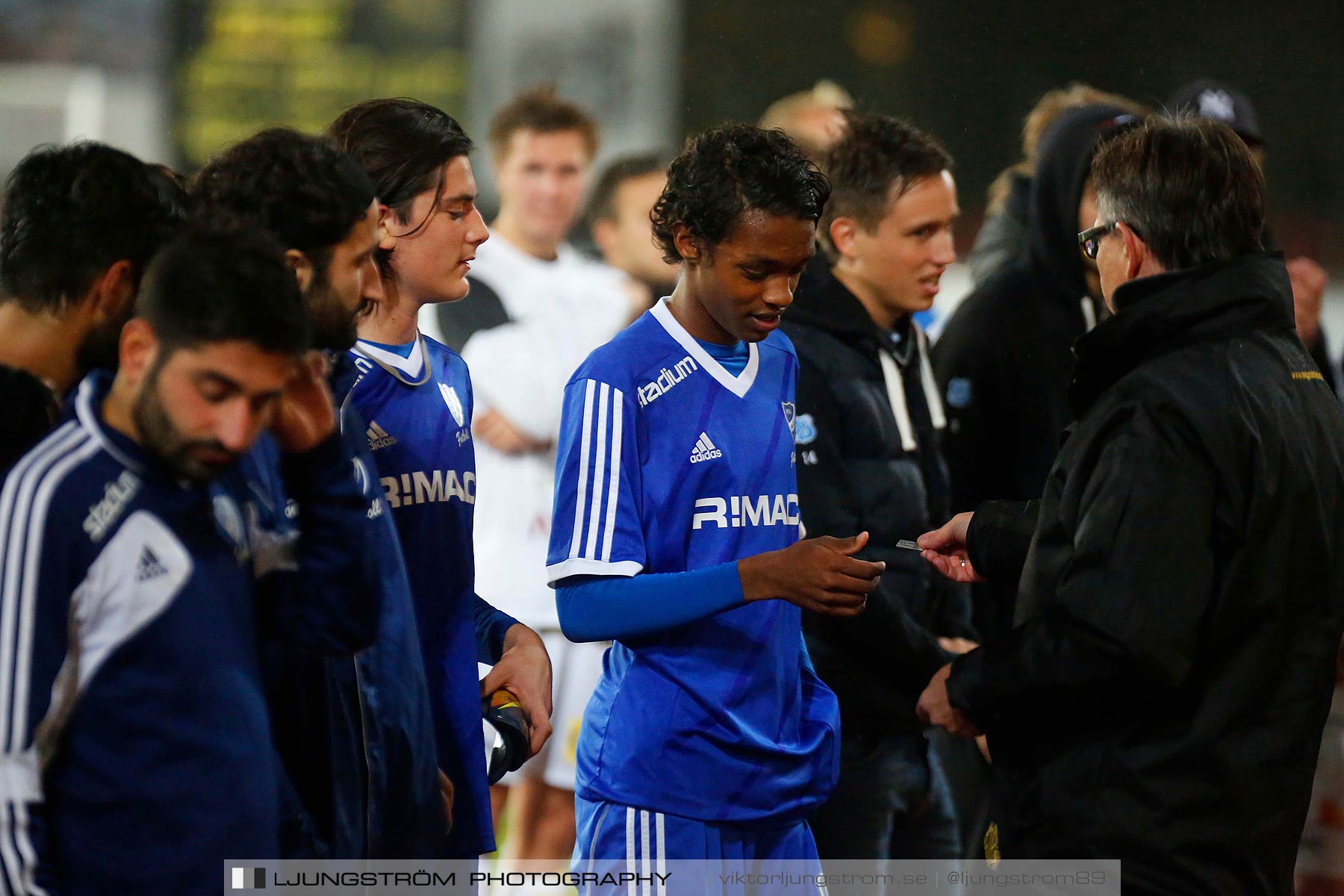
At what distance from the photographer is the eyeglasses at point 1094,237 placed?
2.33 m

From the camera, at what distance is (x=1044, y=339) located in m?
3.82

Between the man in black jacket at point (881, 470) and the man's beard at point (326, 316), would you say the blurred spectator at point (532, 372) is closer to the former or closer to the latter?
the man in black jacket at point (881, 470)

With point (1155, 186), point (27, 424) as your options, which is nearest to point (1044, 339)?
point (1155, 186)

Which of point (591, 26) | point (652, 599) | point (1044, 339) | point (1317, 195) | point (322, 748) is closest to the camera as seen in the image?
point (322, 748)

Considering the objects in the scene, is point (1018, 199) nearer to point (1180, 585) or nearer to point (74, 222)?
point (1180, 585)

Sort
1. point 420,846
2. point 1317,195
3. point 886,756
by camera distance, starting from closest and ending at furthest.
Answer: point 420,846, point 886,756, point 1317,195

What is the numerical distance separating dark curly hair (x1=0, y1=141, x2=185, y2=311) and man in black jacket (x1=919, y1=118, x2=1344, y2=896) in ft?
4.41

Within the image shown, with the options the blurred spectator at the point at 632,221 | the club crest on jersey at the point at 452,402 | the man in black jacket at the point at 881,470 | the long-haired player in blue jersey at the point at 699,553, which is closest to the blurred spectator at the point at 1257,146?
the man in black jacket at the point at 881,470

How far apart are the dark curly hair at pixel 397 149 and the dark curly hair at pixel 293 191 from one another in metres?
0.34

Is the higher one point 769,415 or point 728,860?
point 769,415

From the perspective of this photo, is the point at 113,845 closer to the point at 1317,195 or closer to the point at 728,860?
the point at 728,860

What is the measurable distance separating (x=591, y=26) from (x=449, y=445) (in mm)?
3073

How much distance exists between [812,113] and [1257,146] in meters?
1.36

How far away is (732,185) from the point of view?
2.38 meters
